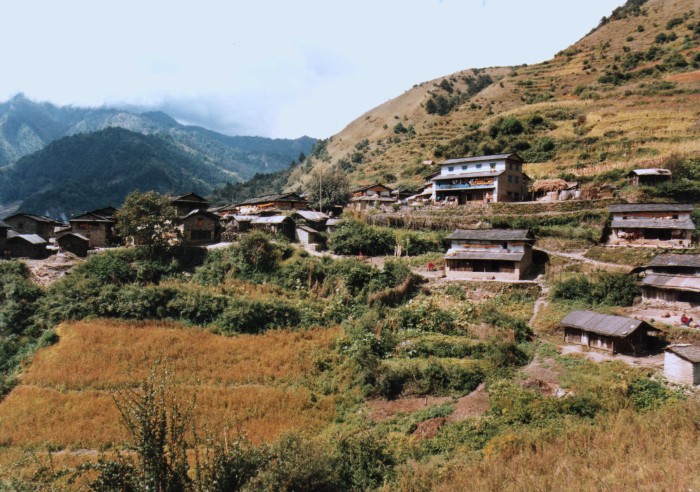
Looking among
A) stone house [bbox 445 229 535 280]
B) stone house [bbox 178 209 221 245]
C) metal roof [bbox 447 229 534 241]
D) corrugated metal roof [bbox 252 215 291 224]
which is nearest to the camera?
stone house [bbox 445 229 535 280]

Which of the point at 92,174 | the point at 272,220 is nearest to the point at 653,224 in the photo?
the point at 272,220

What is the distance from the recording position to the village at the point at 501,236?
22.2 meters

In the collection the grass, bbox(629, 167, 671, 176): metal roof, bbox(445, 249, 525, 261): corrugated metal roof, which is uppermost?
bbox(629, 167, 671, 176): metal roof

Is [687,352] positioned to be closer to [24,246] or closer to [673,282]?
[673,282]

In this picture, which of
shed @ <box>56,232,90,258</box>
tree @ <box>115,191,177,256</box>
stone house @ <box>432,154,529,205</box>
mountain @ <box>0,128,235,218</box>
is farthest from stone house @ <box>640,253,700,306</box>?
mountain @ <box>0,128,235,218</box>

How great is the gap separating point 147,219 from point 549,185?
41.0 meters

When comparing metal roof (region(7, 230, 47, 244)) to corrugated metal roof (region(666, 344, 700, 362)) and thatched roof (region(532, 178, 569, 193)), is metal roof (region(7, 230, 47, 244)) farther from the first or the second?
thatched roof (region(532, 178, 569, 193))

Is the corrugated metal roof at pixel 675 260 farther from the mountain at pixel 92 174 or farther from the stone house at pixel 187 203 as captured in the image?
the mountain at pixel 92 174

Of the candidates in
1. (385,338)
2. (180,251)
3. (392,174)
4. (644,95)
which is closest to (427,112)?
(392,174)

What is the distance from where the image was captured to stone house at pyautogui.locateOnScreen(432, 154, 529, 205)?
148 feet

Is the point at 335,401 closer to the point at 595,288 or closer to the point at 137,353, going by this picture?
the point at 137,353

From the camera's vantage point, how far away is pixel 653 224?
1224 inches

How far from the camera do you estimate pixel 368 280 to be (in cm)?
3250

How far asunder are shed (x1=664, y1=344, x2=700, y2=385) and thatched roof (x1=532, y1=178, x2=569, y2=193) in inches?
1156
